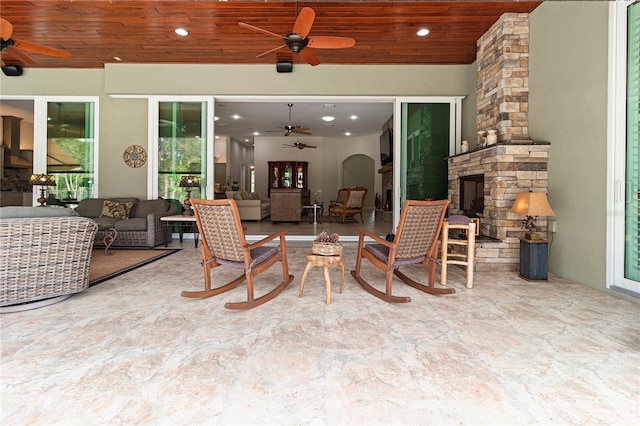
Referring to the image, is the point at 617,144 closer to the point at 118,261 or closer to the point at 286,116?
the point at 118,261

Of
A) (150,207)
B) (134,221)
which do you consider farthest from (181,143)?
(134,221)

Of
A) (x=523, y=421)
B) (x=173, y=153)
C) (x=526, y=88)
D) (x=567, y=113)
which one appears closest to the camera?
(x=523, y=421)

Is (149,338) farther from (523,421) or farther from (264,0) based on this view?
(264,0)

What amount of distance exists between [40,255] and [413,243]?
2973 millimetres

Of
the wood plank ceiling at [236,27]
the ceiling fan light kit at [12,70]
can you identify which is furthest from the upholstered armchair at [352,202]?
the ceiling fan light kit at [12,70]

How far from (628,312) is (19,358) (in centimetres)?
408

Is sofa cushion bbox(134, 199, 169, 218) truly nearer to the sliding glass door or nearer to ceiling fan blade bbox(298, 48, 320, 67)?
ceiling fan blade bbox(298, 48, 320, 67)

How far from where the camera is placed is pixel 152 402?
1.41 m

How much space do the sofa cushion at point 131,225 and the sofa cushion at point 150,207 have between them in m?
0.46

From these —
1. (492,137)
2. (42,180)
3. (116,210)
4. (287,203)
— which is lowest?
(116,210)

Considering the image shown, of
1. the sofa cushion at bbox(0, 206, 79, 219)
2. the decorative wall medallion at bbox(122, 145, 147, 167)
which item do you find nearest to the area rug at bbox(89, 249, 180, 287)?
the sofa cushion at bbox(0, 206, 79, 219)

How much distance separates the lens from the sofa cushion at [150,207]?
5.89m

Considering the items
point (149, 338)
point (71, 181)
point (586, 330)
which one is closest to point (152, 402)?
point (149, 338)

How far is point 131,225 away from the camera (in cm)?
539
